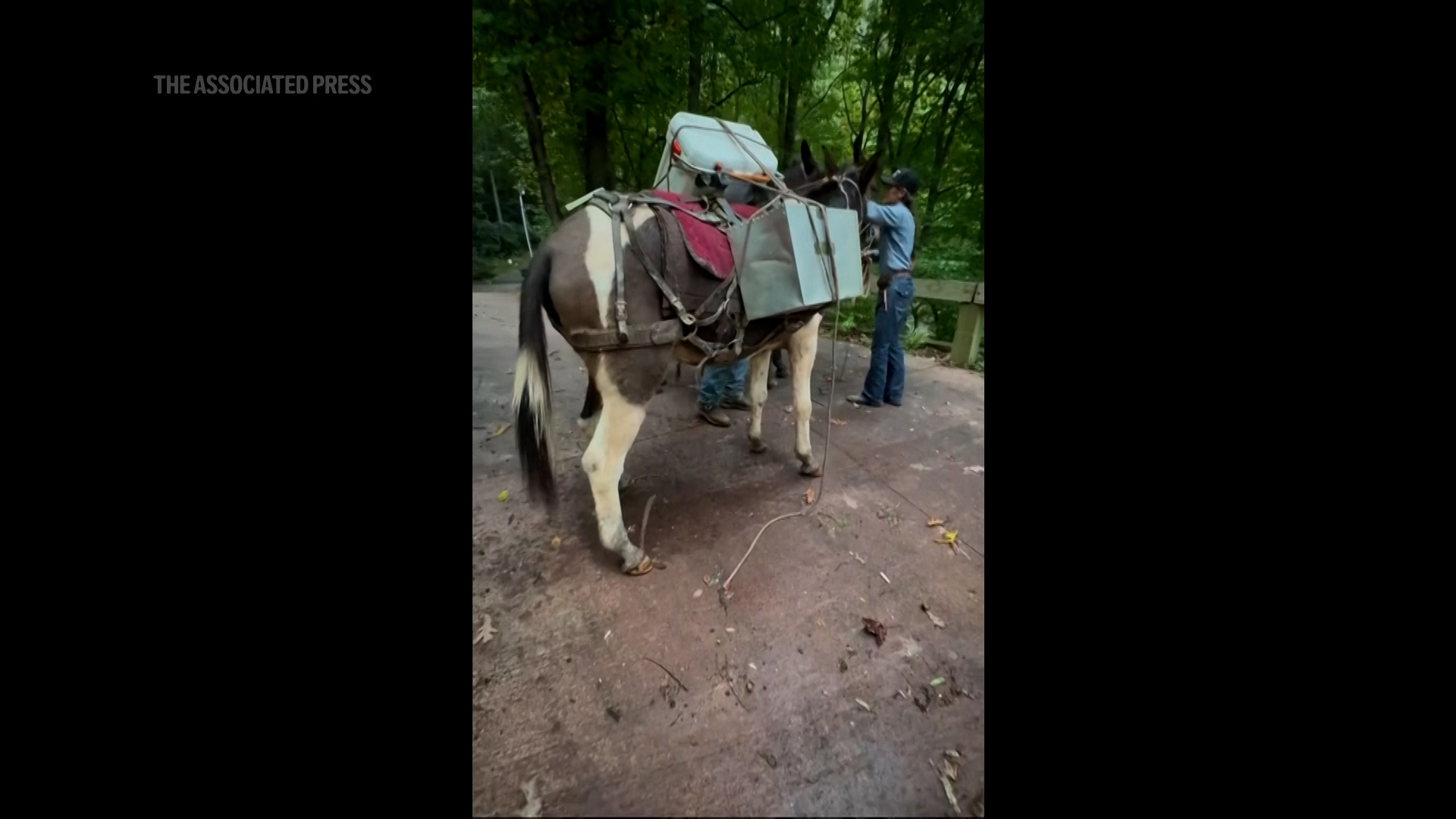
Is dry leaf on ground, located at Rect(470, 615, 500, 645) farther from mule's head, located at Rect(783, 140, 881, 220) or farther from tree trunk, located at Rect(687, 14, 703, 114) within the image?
tree trunk, located at Rect(687, 14, 703, 114)

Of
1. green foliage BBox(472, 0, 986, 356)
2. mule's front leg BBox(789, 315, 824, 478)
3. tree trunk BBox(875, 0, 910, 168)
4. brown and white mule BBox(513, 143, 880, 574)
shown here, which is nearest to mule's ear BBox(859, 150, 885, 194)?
green foliage BBox(472, 0, 986, 356)

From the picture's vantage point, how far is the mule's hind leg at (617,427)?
2.25 meters

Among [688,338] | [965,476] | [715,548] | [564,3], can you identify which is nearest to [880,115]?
[564,3]

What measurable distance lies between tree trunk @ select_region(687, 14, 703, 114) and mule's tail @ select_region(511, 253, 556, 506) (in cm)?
325

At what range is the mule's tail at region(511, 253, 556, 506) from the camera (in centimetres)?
219

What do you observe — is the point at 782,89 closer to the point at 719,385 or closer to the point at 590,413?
the point at 719,385

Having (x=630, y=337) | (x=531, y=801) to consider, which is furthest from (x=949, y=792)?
(x=630, y=337)

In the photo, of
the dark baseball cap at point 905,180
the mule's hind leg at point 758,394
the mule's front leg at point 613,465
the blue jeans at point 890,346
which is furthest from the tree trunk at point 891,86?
the mule's front leg at point 613,465

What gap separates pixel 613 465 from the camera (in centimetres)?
236

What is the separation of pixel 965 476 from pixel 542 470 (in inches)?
114

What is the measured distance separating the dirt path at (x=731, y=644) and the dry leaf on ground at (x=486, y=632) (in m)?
0.02

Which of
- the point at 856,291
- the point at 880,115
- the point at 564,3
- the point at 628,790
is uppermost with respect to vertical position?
the point at 880,115

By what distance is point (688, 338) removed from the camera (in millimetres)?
2410

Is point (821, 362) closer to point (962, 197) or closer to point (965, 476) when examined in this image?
point (965, 476)
